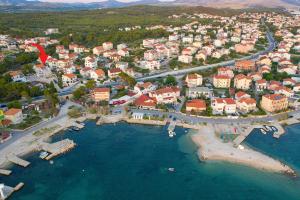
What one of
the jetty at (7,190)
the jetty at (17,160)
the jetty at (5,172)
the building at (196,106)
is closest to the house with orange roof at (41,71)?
the jetty at (17,160)

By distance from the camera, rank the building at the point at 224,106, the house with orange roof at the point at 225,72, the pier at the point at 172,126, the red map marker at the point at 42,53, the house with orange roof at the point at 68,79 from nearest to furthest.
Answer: the pier at the point at 172,126
the building at the point at 224,106
the house with orange roof at the point at 68,79
the house with orange roof at the point at 225,72
the red map marker at the point at 42,53

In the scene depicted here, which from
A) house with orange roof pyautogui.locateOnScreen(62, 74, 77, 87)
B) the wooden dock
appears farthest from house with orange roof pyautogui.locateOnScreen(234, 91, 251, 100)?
house with orange roof pyautogui.locateOnScreen(62, 74, 77, 87)

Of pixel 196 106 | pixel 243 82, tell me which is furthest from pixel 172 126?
pixel 243 82

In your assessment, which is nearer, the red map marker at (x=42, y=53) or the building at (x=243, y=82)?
the building at (x=243, y=82)

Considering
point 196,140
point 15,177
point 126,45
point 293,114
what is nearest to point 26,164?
point 15,177

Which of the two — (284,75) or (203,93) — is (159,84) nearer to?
(203,93)

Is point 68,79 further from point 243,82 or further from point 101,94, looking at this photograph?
point 243,82

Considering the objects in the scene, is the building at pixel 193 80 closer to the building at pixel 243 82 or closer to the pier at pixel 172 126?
the building at pixel 243 82
